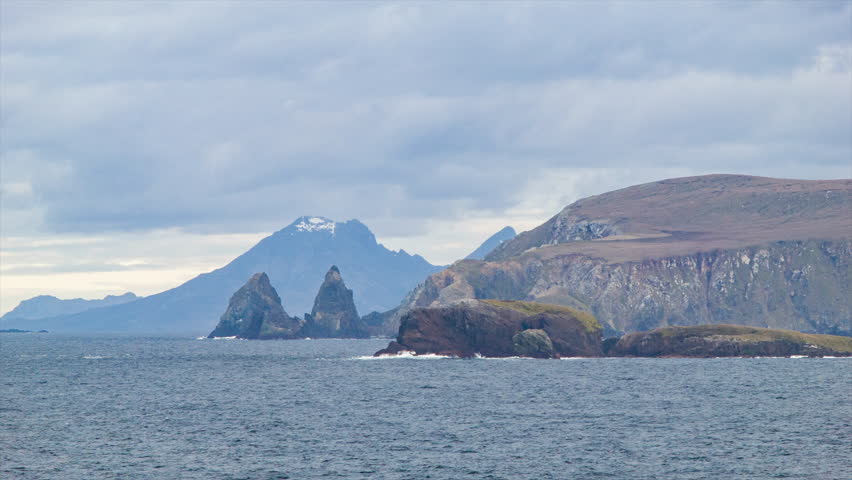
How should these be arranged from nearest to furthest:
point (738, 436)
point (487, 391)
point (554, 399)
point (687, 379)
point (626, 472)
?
1. point (626, 472)
2. point (738, 436)
3. point (554, 399)
4. point (487, 391)
5. point (687, 379)

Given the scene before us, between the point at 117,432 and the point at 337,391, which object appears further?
the point at 337,391

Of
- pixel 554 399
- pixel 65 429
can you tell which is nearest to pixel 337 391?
pixel 554 399

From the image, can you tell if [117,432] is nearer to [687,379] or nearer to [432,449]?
[432,449]

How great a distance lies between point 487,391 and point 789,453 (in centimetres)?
5915

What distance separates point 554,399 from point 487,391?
1295cm

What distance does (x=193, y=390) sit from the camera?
150750 mm

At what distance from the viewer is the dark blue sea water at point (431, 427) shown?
273 feet

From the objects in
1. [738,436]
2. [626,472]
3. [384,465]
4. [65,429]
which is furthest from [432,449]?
[65,429]

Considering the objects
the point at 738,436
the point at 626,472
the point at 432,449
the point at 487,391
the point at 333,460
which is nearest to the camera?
the point at 626,472

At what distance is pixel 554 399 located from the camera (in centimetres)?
13400

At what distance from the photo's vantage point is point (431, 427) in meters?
107

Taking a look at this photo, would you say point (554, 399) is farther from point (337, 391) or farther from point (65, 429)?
point (65, 429)

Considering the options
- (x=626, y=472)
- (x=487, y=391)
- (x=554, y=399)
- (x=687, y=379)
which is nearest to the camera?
(x=626, y=472)

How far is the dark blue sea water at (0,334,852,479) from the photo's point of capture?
83062mm
